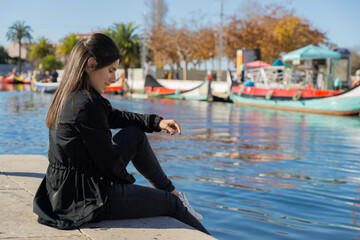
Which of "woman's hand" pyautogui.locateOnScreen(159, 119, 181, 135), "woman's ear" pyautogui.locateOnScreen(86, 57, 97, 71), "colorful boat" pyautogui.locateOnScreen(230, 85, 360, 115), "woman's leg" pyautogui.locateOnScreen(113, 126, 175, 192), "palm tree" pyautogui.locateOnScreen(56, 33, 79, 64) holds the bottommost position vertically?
"colorful boat" pyautogui.locateOnScreen(230, 85, 360, 115)

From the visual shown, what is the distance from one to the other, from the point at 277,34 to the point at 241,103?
1700 centimetres

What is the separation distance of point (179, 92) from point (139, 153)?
30.4 metres

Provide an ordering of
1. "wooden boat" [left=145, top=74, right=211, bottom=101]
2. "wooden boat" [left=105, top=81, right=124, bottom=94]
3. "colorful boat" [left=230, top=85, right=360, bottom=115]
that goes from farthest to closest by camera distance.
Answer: "wooden boat" [left=105, top=81, right=124, bottom=94], "wooden boat" [left=145, top=74, right=211, bottom=101], "colorful boat" [left=230, top=85, right=360, bottom=115]

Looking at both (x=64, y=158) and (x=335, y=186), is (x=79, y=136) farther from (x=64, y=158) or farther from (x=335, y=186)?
(x=335, y=186)

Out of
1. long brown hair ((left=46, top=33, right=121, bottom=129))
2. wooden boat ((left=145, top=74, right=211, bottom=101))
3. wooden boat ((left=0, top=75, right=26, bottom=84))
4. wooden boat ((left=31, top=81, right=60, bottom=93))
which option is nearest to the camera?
long brown hair ((left=46, top=33, right=121, bottom=129))

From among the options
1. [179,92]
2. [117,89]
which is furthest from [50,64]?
[179,92]

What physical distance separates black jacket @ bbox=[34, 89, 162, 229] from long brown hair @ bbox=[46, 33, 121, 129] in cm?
5

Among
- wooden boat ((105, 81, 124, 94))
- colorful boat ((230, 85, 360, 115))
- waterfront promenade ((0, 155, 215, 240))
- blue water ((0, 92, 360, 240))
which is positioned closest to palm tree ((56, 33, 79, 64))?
→ wooden boat ((105, 81, 124, 94))

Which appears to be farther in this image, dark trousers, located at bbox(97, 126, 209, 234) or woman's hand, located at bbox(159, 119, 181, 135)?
woman's hand, located at bbox(159, 119, 181, 135)

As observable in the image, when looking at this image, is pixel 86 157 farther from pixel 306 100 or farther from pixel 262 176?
pixel 306 100

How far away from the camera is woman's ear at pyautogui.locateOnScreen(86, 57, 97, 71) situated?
9.66 ft

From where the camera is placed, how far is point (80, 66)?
2939mm

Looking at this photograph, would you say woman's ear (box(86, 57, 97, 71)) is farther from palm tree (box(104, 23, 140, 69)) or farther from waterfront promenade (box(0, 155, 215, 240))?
palm tree (box(104, 23, 140, 69))

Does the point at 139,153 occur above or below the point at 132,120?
below
